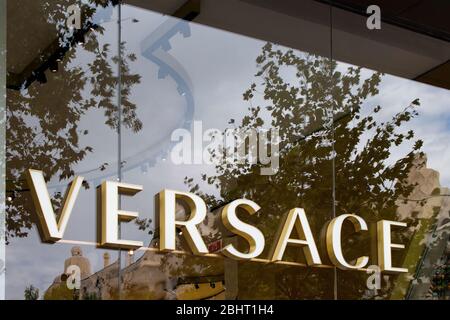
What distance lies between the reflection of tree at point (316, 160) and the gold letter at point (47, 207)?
29.7 inches

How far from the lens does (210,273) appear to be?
170 inches

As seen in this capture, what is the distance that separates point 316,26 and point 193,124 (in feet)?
4.43

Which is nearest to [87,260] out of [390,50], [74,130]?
[74,130]

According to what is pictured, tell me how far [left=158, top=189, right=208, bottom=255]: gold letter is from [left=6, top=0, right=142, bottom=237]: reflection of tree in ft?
1.45

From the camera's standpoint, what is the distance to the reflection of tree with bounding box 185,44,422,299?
15.1ft

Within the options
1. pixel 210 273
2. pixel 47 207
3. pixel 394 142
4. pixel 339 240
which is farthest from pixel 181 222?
pixel 394 142

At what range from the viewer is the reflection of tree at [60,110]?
400 cm

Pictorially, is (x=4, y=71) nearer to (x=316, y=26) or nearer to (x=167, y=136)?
(x=167, y=136)

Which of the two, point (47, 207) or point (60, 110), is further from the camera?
point (60, 110)

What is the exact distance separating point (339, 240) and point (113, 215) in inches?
59.2

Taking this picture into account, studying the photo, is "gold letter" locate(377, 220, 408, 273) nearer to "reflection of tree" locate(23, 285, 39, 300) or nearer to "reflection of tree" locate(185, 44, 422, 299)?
"reflection of tree" locate(185, 44, 422, 299)

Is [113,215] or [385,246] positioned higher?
[113,215]

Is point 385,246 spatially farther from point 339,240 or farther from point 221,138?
point 221,138
